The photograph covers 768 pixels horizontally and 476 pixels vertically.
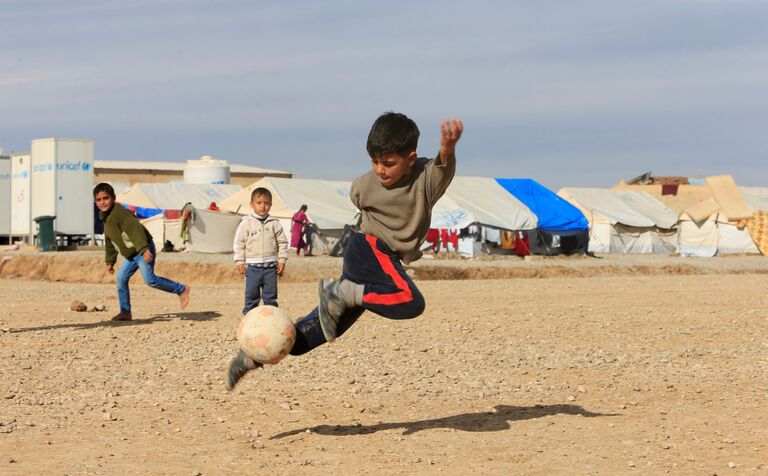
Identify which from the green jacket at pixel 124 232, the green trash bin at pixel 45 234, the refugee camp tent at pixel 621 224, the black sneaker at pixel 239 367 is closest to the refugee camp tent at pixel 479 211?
the refugee camp tent at pixel 621 224

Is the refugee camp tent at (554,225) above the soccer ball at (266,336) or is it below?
above

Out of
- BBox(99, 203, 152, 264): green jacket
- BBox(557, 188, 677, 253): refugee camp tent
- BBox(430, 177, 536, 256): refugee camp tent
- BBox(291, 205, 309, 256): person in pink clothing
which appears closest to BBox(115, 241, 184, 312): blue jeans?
BBox(99, 203, 152, 264): green jacket

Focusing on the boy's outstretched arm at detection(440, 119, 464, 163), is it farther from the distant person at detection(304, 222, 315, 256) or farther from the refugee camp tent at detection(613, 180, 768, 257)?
the refugee camp tent at detection(613, 180, 768, 257)

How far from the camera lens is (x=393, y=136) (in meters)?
6.65

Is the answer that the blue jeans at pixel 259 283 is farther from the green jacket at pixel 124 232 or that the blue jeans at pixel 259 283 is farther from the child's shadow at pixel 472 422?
the child's shadow at pixel 472 422

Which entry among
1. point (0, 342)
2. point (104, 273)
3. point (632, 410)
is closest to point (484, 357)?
point (632, 410)

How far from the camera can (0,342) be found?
11469 millimetres

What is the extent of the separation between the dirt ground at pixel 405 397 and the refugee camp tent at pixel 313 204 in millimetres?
25715

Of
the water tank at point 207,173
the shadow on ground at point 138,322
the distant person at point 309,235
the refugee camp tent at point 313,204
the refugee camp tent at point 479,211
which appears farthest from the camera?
the water tank at point 207,173

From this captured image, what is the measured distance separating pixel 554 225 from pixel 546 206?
186 centimetres

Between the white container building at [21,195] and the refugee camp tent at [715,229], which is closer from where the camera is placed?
the white container building at [21,195]

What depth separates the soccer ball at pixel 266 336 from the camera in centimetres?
682

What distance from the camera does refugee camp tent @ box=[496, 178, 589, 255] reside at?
146 ft

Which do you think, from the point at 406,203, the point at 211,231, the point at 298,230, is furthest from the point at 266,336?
the point at 211,231
